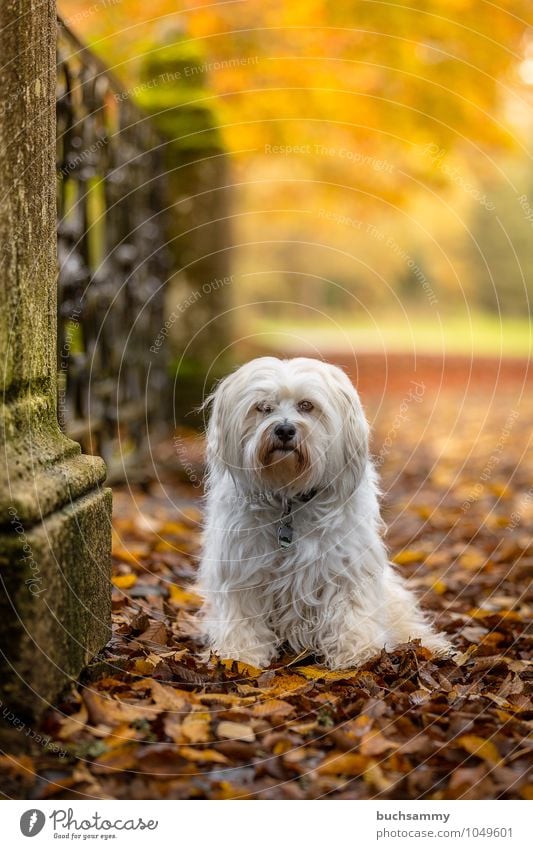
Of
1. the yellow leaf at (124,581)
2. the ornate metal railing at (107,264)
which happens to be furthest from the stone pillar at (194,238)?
the yellow leaf at (124,581)

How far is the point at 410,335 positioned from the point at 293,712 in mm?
26722

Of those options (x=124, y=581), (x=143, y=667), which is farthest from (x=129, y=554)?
(x=143, y=667)

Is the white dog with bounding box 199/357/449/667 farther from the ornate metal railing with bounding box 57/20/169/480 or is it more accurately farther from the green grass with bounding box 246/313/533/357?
the green grass with bounding box 246/313/533/357

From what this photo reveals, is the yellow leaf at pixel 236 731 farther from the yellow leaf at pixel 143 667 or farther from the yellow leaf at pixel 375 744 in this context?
the yellow leaf at pixel 143 667

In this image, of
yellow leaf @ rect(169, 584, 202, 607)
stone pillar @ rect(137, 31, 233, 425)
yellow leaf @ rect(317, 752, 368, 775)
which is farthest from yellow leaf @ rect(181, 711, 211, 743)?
stone pillar @ rect(137, 31, 233, 425)

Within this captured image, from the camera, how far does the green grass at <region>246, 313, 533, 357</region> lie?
24359mm

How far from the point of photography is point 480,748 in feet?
9.56

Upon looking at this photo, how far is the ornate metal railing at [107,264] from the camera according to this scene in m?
5.73

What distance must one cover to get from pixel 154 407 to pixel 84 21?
559 cm

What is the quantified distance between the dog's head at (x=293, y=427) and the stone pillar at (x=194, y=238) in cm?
537

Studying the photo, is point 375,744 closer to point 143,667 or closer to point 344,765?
point 344,765

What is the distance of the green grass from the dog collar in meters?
15.7
